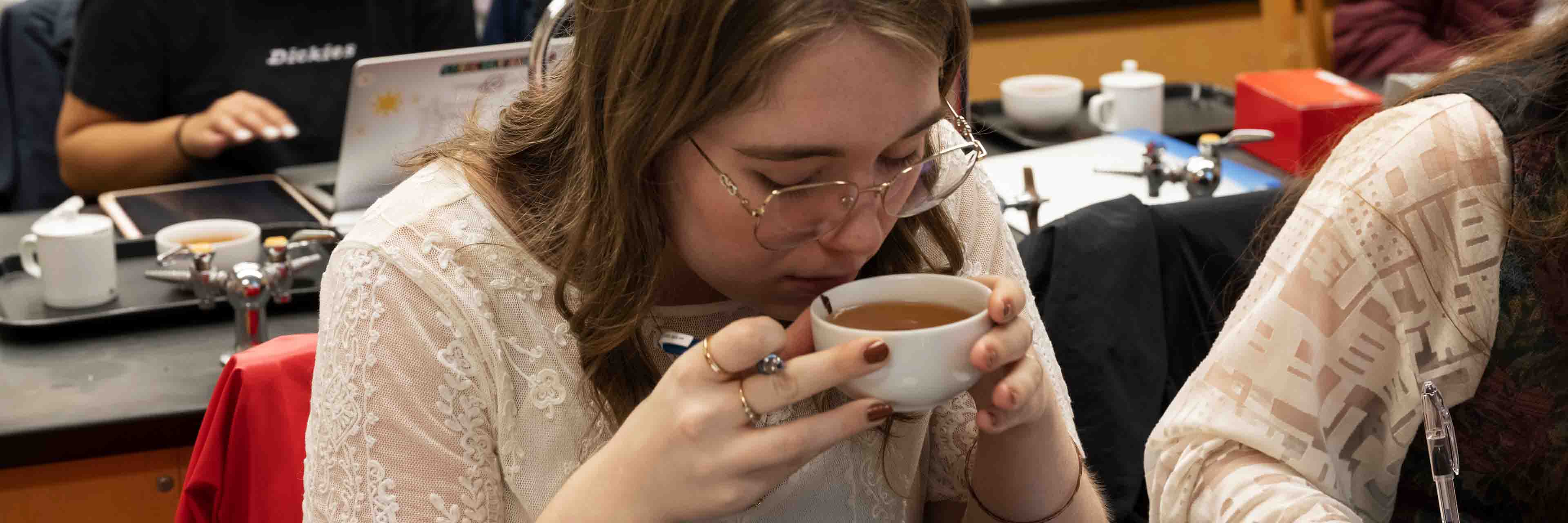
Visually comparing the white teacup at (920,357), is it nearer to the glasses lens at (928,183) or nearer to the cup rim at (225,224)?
the glasses lens at (928,183)

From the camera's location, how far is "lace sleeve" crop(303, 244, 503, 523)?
3.49 ft

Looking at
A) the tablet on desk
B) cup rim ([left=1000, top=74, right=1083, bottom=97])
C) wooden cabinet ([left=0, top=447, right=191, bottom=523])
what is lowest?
wooden cabinet ([left=0, top=447, right=191, bottom=523])

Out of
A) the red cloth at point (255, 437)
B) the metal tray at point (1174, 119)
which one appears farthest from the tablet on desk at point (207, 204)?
the metal tray at point (1174, 119)

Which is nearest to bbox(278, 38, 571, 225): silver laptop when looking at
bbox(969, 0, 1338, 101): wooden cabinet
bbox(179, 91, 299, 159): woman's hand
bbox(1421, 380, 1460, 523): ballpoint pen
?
bbox(179, 91, 299, 159): woman's hand

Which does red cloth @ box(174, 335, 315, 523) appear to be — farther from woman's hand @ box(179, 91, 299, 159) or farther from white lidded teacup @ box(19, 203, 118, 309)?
woman's hand @ box(179, 91, 299, 159)

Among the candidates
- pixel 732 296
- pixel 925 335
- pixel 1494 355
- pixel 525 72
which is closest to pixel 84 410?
pixel 525 72

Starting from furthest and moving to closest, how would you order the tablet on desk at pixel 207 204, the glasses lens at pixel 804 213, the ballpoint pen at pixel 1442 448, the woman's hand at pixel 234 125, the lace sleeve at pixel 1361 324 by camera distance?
1. the woman's hand at pixel 234 125
2. the tablet on desk at pixel 207 204
3. the lace sleeve at pixel 1361 324
4. the ballpoint pen at pixel 1442 448
5. the glasses lens at pixel 804 213

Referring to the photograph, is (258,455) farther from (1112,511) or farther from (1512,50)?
(1512,50)

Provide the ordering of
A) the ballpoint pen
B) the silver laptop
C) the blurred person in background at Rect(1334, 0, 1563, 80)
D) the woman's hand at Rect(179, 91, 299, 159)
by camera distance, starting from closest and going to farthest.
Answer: the ballpoint pen < the silver laptop < the woman's hand at Rect(179, 91, 299, 159) < the blurred person in background at Rect(1334, 0, 1563, 80)

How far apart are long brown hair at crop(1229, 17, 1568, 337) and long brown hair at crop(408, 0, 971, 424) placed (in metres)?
0.50

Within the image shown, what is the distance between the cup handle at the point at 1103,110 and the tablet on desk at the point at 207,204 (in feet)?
4.77

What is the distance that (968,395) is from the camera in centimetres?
129

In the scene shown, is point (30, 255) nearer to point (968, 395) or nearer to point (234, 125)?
point (234, 125)

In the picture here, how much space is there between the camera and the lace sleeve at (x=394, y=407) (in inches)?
41.9
